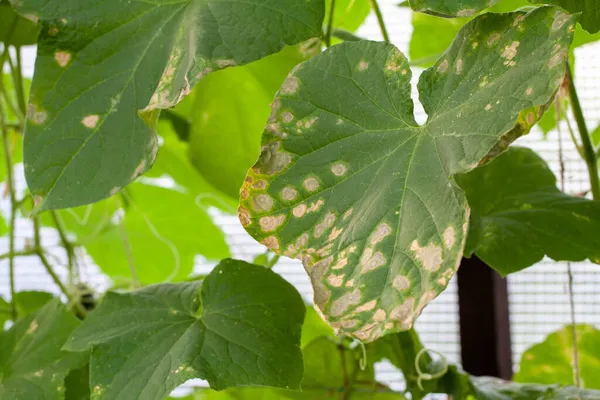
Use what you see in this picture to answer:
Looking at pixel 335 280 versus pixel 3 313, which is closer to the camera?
pixel 335 280

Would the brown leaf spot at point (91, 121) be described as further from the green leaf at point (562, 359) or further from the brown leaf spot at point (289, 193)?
the green leaf at point (562, 359)

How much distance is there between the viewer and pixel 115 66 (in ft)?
1.58

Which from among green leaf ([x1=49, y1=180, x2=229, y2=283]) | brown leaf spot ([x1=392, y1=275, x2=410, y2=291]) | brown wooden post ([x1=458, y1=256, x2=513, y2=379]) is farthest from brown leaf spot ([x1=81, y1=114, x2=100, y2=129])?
brown wooden post ([x1=458, y1=256, x2=513, y2=379])

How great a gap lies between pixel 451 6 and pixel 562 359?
1.80 feet

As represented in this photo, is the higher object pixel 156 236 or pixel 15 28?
pixel 15 28

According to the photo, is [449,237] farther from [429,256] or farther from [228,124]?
[228,124]

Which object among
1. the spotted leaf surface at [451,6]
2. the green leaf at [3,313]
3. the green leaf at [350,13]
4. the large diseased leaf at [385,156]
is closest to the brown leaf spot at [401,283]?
the large diseased leaf at [385,156]

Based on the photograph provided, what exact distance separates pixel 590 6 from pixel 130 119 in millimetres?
291

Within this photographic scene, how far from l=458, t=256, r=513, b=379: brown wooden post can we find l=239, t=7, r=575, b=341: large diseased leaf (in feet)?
2.14

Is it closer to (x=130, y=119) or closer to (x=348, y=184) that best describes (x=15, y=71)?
(x=130, y=119)

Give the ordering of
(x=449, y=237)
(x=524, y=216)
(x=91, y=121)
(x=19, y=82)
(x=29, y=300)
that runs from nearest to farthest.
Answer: (x=449, y=237) < (x=91, y=121) < (x=524, y=216) < (x=19, y=82) < (x=29, y=300)

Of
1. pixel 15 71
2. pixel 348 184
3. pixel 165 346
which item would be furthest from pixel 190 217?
pixel 348 184

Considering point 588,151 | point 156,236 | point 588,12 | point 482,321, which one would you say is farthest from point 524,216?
point 156,236

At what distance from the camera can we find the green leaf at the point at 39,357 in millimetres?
582
